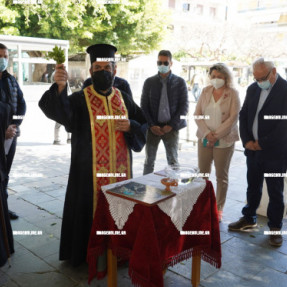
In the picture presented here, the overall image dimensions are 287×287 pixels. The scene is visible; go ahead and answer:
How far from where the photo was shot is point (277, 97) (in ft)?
12.0

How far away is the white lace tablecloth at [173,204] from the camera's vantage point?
8.18ft

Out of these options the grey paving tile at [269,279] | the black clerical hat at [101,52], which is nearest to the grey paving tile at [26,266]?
the grey paving tile at [269,279]

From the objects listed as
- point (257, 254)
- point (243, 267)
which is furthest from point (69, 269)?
point (257, 254)

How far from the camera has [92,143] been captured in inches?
121

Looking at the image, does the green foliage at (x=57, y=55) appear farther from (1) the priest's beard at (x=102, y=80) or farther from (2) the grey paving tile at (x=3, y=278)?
(2) the grey paving tile at (x=3, y=278)

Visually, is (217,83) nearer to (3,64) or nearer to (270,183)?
(270,183)

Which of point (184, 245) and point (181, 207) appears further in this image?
point (184, 245)

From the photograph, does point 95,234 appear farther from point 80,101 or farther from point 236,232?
point 236,232

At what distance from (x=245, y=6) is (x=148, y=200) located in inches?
1570

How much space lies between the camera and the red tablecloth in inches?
92.6

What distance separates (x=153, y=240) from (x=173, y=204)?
0.34m

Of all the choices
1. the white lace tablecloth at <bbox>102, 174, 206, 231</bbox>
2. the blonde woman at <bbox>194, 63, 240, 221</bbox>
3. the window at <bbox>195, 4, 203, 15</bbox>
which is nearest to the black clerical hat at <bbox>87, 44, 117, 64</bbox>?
the white lace tablecloth at <bbox>102, 174, 206, 231</bbox>

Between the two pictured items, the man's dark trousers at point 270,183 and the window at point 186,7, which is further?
the window at point 186,7

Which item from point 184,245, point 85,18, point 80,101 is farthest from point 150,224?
point 85,18
